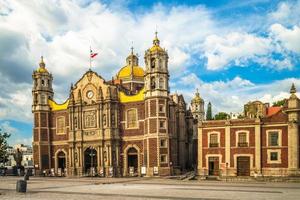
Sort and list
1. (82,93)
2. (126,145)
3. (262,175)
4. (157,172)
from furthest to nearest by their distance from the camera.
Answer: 1. (82,93)
2. (126,145)
3. (157,172)
4. (262,175)

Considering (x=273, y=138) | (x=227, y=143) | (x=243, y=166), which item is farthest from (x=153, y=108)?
(x=273, y=138)

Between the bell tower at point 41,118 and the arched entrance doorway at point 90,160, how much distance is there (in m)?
8.37

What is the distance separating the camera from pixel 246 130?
50406 millimetres

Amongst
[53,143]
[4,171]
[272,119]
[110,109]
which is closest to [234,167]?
[272,119]

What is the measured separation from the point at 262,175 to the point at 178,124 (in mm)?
21606

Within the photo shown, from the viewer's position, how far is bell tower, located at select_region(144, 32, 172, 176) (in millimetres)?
57188

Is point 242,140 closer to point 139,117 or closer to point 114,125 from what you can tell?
point 139,117

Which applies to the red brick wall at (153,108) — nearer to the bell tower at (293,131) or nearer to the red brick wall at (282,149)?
the red brick wall at (282,149)

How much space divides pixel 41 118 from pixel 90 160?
12412 millimetres

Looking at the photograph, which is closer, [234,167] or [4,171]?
[234,167]

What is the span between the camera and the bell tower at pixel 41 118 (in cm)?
6869

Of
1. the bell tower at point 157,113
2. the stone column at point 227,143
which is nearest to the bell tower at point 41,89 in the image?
the bell tower at point 157,113

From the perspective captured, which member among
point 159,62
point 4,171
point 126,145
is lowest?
point 4,171

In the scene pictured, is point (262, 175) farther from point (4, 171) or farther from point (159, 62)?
point (4, 171)
